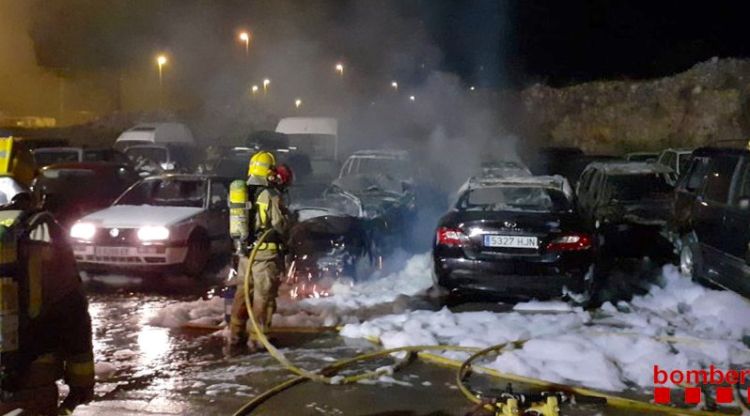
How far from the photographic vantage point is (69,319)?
9.85 ft

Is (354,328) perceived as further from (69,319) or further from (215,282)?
(69,319)

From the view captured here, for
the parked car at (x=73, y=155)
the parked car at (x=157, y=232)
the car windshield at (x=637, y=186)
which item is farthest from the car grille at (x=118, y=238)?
the parked car at (x=73, y=155)

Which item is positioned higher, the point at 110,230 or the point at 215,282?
the point at 110,230

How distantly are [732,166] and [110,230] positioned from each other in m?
7.70

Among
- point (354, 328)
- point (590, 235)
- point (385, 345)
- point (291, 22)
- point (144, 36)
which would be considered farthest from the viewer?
point (144, 36)

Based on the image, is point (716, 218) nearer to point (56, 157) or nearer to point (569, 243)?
point (569, 243)

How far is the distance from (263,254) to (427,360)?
173 centimetres

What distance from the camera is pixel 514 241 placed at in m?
7.88

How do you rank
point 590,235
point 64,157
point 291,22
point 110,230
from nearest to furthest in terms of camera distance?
point 590,235 → point 110,230 → point 64,157 → point 291,22

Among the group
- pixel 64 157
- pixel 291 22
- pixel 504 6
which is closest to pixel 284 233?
pixel 64 157

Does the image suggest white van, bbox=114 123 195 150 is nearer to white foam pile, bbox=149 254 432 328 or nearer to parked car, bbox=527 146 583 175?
parked car, bbox=527 146 583 175

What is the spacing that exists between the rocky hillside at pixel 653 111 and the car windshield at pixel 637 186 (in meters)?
15.2

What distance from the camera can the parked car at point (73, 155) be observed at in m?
19.3

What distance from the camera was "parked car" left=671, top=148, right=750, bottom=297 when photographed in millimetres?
7980
